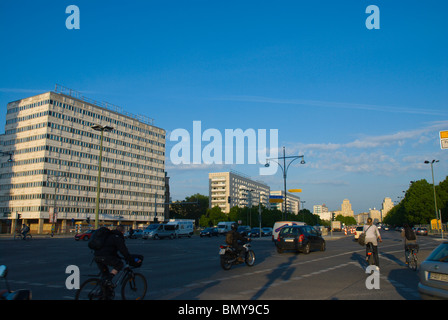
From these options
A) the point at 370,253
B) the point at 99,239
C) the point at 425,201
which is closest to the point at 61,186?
the point at 425,201

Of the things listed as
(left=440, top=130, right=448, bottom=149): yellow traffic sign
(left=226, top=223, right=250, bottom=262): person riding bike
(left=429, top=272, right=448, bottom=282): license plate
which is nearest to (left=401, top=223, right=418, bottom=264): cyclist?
(left=440, top=130, right=448, bottom=149): yellow traffic sign

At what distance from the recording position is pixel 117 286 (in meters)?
7.98

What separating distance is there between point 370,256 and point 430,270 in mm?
6163

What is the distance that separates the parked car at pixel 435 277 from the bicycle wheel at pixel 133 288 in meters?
5.49

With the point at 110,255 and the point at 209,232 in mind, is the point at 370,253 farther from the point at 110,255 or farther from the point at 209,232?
the point at 209,232

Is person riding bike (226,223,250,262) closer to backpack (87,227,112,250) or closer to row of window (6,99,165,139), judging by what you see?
backpack (87,227,112,250)

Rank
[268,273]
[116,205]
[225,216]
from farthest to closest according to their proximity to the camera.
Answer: [225,216] < [116,205] < [268,273]

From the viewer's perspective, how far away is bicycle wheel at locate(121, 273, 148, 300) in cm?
784

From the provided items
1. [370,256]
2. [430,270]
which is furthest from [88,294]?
[370,256]

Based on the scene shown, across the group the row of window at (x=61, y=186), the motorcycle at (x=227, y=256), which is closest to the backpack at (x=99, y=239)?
the motorcycle at (x=227, y=256)

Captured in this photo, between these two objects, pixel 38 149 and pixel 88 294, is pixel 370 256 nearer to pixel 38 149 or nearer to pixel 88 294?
pixel 88 294
